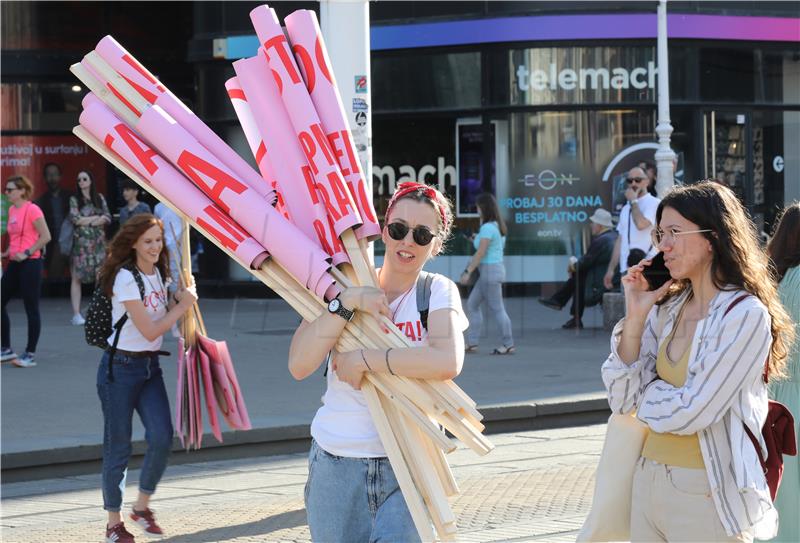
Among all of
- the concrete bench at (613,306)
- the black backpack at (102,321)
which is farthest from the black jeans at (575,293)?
the black backpack at (102,321)

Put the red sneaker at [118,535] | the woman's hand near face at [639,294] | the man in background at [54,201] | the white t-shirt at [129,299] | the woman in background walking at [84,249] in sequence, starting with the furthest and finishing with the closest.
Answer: the man in background at [54,201], the woman in background walking at [84,249], the white t-shirt at [129,299], the red sneaker at [118,535], the woman's hand near face at [639,294]

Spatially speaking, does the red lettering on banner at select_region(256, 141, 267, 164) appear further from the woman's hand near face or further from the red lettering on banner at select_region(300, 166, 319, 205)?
the woman's hand near face

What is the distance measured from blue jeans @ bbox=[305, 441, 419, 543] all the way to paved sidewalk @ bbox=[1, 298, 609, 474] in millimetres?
5870

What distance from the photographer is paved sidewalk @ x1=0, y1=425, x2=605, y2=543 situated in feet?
23.3

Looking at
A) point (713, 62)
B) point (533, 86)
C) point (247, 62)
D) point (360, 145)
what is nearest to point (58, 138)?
point (533, 86)

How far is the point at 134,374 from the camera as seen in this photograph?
700 centimetres

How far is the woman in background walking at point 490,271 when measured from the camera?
14469 millimetres

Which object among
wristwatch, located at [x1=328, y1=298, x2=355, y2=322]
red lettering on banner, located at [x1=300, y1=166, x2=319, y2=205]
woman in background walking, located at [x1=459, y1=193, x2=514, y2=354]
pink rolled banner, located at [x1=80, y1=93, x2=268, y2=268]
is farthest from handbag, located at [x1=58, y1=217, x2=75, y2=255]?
wristwatch, located at [x1=328, y1=298, x2=355, y2=322]

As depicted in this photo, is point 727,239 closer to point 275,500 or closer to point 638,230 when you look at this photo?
point 275,500

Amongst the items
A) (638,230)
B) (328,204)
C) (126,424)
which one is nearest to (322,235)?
(328,204)

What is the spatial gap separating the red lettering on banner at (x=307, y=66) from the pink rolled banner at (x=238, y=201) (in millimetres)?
362

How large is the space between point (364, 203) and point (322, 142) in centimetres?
22

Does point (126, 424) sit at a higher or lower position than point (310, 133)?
lower

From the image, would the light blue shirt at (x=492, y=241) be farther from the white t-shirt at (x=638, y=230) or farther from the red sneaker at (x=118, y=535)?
the red sneaker at (x=118, y=535)
